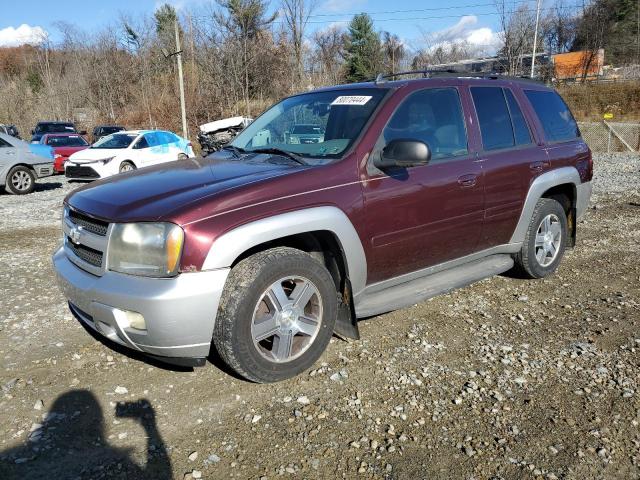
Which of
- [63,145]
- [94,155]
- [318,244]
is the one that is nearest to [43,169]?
[94,155]

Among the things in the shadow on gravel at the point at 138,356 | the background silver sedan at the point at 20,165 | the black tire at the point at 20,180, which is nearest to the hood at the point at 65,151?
the background silver sedan at the point at 20,165

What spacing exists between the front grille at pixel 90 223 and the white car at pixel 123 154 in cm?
1061

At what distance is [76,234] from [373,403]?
215 centimetres

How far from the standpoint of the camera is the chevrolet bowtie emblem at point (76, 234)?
11.1 feet

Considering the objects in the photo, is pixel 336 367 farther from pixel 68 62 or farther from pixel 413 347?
pixel 68 62

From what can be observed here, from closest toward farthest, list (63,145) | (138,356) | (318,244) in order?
1. (318,244)
2. (138,356)
3. (63,145)

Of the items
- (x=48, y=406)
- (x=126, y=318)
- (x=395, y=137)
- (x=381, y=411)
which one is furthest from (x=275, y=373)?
(x=395, y=137)

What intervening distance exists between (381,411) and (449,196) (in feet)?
5.74

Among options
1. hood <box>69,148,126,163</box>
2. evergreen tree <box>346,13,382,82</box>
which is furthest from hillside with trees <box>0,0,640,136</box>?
hood <box>69,148,126,163</box>

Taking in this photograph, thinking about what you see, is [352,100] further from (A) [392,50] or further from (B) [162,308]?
(A) [392,50]

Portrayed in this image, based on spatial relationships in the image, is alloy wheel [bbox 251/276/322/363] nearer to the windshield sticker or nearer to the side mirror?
the side mirror

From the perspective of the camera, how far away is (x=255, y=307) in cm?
311

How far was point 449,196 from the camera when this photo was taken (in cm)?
399

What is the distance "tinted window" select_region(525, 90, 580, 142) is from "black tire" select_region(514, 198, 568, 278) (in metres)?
0.64
